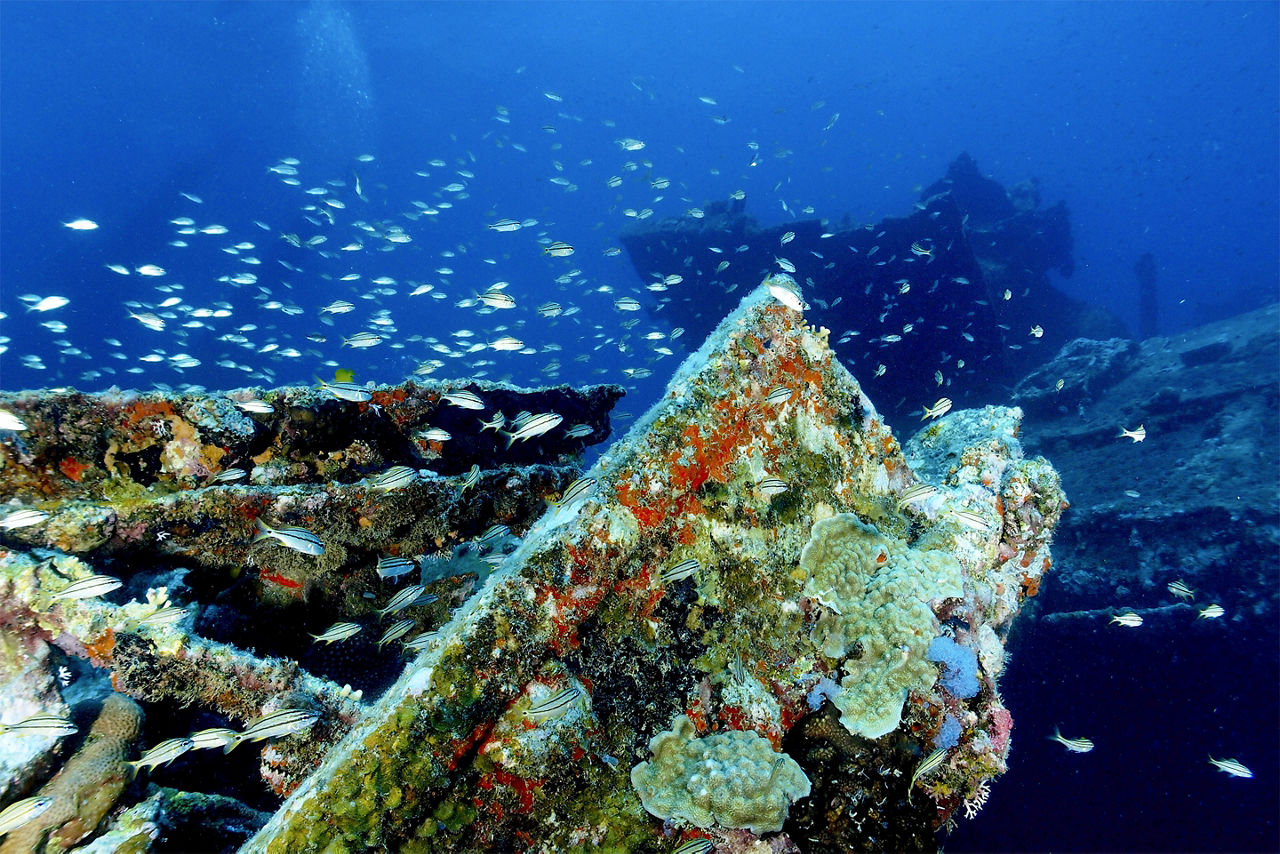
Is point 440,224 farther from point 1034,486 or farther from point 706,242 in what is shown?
point 1034,486

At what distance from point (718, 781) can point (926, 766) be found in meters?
1.20

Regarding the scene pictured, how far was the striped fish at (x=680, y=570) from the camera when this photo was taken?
289 cm

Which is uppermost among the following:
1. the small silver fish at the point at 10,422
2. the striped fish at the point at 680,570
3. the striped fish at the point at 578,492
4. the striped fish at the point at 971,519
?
the small silver fish at the point at 10,422

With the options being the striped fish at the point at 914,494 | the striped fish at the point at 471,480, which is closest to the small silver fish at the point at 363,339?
the striped fish at the point at 471,480

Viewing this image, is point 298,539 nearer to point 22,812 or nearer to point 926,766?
point 22,812

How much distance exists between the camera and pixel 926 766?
2.85 meters

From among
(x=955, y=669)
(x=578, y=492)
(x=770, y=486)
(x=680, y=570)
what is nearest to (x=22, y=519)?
(x=578, y=492)

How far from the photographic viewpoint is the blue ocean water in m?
17.0

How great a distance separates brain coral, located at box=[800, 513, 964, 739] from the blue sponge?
79mm

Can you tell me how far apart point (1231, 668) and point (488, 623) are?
12119mm

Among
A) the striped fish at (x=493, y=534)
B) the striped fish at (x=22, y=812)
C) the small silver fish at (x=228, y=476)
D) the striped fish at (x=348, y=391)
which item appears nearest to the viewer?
the striped fish at (x=22, y=812)

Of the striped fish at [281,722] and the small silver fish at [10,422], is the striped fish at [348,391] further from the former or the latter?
the striped fish at [281,722]

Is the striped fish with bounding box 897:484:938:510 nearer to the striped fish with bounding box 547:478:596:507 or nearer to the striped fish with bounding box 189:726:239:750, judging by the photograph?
the striped fish with bounding box 547:478:596:507

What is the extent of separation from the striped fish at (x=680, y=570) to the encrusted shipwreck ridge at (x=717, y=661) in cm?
1
